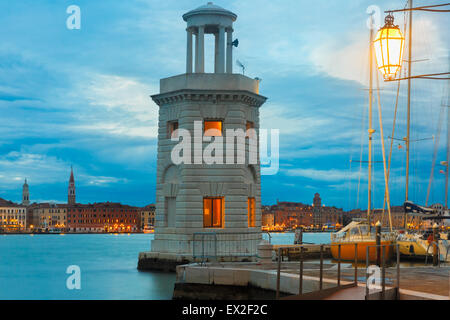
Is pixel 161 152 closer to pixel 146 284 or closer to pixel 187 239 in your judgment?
pixel 187 239

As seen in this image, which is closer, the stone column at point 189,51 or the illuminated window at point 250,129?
the illuminated window at point 250,129

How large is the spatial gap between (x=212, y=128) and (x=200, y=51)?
14.4 feet

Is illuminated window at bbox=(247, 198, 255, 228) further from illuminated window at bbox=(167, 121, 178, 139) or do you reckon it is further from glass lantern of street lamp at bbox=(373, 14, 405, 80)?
glass lantern of street lamp at bbox=(373, 14, 405, 80)

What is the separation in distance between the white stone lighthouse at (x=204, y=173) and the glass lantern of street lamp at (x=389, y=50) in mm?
17428

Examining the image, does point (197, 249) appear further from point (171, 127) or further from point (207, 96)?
point (207, 96)

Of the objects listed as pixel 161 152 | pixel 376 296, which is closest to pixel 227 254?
pixel 161 152

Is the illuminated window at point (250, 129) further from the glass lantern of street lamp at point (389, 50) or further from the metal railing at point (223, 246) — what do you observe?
the glass lantern of street lamp at point (389, 50)

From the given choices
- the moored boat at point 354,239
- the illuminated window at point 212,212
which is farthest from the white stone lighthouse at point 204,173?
the moored boat at point 354,239

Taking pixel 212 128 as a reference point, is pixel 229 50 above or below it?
above

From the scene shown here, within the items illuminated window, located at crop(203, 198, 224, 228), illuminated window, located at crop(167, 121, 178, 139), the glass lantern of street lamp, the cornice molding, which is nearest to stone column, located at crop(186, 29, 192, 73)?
the cornice molding

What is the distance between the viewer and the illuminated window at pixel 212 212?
30.3 m

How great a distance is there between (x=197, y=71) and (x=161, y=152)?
482cm

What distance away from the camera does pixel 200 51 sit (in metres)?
31.7

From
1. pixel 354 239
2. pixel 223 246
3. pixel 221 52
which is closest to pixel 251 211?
pixel 223 246
